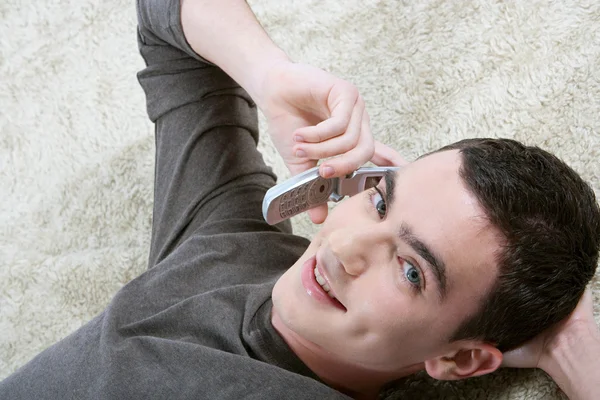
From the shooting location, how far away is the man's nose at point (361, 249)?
0.90 m

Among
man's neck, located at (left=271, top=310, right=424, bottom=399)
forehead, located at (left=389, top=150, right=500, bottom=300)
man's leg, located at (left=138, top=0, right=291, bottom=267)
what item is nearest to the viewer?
forehead, located at (left=389, top=150, right=500, bottom=300)

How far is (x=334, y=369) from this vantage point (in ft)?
3.37

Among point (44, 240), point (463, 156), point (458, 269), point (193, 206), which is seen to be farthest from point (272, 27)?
point (458, 269)

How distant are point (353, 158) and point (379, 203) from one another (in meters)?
0.08

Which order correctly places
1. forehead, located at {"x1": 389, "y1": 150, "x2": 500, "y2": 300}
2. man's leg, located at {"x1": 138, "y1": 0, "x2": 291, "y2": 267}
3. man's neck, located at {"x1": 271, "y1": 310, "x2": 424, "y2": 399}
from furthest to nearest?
man's leg, located at {"x1": 138, "y1": 0, "x2": 291, "y2": 267}
man's neck, located at {"x1": 271, "y1": 310, "x2": 424, "y2": 399}
forehead, located at {"x1": 389, "y1": 150, "x2": 500, "y2": 300}

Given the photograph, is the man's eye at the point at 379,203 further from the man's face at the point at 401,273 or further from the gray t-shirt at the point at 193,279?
the gray t-shirt at the point at 193,279

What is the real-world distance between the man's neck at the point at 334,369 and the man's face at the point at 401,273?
44 mm

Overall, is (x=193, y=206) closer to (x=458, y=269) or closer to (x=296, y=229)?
(x=296, y=229)

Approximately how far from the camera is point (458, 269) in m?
0.87

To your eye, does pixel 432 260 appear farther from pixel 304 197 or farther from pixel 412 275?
pixel 304 197

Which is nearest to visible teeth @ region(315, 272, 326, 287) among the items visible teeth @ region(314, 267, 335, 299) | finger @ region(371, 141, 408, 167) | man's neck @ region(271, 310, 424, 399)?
visible teeth @ region(314, 267, 335, 299)

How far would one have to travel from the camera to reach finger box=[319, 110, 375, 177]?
0.92 m

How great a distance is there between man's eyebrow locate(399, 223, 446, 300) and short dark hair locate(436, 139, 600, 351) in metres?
0.06

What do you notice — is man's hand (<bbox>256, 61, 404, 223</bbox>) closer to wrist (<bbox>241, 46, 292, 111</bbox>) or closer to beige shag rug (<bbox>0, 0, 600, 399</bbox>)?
wrist (<bbox>241, 46, 292, 111</bbox>)
